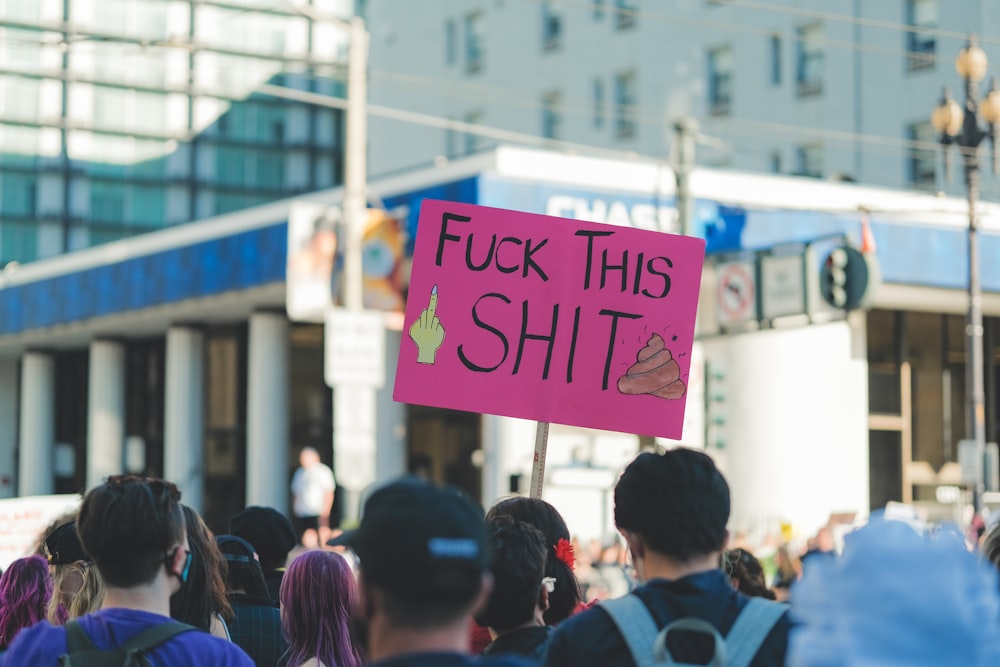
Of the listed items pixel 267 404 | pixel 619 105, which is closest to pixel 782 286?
pixel 267 404

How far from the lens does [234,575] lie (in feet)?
21.7

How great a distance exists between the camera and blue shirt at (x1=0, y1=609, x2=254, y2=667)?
3.97 metres

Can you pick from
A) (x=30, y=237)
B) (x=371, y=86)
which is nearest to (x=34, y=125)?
(x=30, y=237)

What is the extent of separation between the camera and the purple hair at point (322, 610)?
217 inches

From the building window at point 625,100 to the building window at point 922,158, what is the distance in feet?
27.1

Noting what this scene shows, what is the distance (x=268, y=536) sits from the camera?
7340 mm

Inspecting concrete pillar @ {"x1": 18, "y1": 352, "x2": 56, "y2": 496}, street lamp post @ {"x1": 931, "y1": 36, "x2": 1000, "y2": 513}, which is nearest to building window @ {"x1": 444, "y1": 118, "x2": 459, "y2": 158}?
concrete pillar @ {"x1": 18, "y1": 352, "x2": 56, "y2": 496}

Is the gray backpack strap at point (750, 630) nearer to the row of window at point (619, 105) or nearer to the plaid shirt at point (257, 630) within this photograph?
the plaid shirt at point (257, 630)

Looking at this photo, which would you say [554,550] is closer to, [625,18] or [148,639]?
[148,639]

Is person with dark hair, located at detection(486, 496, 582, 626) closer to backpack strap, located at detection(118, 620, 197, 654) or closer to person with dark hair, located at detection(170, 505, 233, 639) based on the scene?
person with dark hair, located at detection(170, 505, 233, 639)

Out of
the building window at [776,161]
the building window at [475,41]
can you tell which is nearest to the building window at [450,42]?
the building window at [475,41]

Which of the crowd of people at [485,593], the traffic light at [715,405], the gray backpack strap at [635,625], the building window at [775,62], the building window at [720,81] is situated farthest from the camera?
the building window at [720,81]

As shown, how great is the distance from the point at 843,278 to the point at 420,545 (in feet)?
63.4

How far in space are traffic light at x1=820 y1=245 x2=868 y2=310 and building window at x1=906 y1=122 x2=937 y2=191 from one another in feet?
68.2
